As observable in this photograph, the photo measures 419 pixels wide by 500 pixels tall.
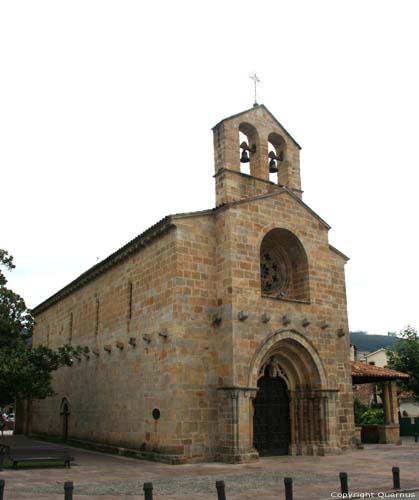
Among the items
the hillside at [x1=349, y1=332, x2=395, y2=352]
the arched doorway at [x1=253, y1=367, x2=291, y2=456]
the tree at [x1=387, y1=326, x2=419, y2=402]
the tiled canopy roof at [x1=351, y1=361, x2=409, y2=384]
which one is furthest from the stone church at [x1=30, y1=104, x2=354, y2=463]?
the hillside at [x1=349, y1=332, x2=395, y2=352]

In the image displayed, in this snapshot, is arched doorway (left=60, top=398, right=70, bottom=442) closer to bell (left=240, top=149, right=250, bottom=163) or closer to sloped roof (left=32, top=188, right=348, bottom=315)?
sloped roof (left=32, top=188, right=348, bottom=315)

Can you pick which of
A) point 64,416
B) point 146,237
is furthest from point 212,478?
point 64,416

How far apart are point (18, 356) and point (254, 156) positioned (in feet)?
34.8

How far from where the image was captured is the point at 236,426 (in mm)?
16344

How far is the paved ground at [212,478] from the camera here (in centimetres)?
1111

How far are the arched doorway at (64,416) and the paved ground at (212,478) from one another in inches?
327

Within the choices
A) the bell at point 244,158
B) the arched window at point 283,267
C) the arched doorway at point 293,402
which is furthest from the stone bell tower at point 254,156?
the arched doorway at point 293,402

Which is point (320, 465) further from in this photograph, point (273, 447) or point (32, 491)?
point (32, 491)

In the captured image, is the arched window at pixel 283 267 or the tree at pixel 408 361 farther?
the tree at pixel 408 361

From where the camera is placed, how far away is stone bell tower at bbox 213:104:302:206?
19.4 metres

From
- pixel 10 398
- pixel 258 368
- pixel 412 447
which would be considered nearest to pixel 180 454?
pixel 258 368

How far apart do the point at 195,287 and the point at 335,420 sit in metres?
6.68

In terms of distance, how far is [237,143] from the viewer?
19.8 meters

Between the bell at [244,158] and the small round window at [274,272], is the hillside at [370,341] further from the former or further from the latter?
the bell at [244,158]
